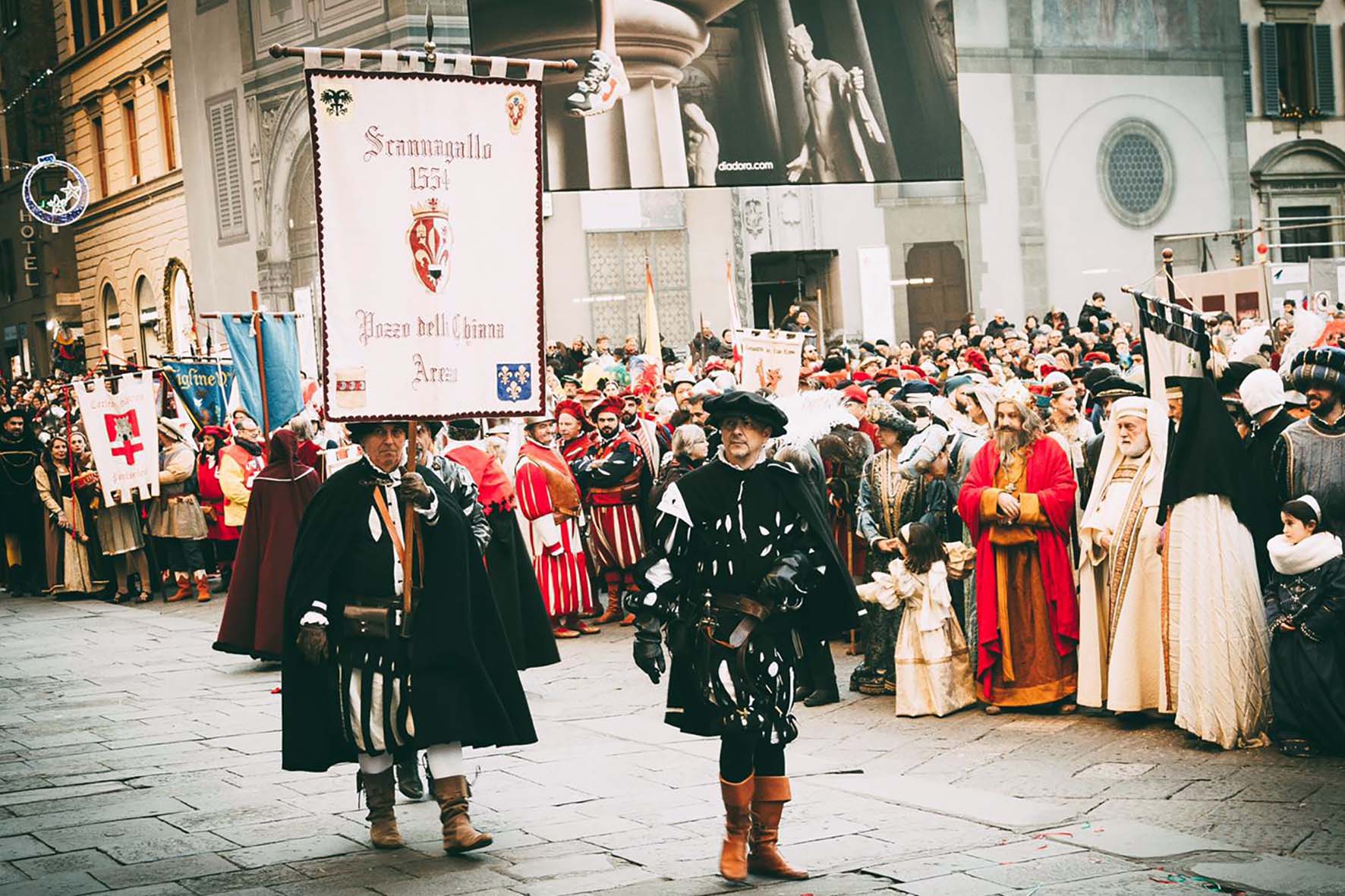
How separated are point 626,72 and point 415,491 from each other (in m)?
22.3

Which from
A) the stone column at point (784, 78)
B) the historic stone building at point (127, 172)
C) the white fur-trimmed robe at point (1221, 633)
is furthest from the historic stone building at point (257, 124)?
the white fur-trimmed robe at point (1221, 633)

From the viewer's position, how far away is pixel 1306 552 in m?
7.25

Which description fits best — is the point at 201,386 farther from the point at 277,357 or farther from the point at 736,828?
the point at 736,828

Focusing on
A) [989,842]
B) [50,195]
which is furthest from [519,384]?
[50,195]

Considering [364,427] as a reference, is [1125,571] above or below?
below

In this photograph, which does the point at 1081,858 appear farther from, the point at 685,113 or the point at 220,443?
the point at 685,113

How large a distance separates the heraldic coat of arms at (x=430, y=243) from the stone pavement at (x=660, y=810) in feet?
7.28

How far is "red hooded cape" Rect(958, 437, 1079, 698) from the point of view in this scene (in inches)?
337

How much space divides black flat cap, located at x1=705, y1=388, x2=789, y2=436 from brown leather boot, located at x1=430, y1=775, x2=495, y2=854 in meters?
1.76

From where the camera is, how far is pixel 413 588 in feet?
20.1

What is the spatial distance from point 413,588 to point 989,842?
2.41 metres

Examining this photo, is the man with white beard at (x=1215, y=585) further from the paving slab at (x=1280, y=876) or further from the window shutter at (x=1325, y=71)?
the window shutter at (x=1325, y=71)

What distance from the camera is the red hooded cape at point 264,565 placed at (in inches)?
418

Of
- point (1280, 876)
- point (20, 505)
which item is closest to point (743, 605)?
point (1280, 876)
